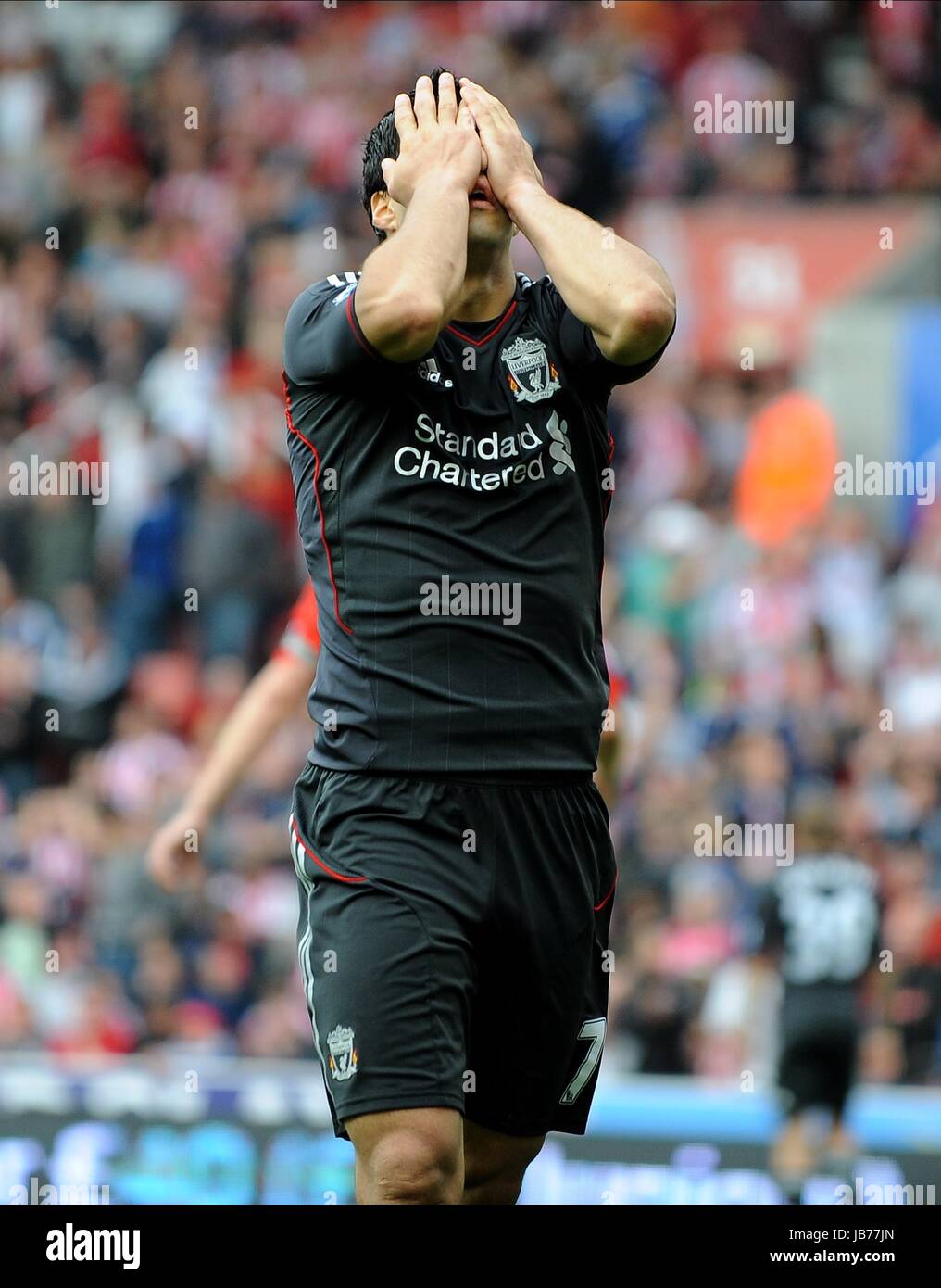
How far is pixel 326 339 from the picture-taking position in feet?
14.0

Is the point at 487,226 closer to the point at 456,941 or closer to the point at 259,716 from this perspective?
the point at 456,941

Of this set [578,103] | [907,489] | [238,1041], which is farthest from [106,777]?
[578,103]

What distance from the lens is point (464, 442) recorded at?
4320 millimetres

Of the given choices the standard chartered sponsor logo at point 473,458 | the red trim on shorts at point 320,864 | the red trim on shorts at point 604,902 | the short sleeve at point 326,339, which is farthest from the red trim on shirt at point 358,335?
the red trim on shorts at point 604,902

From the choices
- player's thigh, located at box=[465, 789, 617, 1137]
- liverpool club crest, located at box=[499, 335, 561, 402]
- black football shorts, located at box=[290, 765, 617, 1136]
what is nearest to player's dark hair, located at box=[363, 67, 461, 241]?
liverpool club crest, located at box=[499, 335, 561, 402]

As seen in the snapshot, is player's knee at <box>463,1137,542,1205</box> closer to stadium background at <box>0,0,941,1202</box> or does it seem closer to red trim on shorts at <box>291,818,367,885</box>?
red trim on shorts at <box>291,818,367,885</box>

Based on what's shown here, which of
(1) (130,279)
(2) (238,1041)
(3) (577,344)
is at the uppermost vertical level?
(1) (130,279)

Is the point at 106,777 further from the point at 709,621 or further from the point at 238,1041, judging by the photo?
the point at 709,621

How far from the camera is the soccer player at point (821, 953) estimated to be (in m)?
9.79

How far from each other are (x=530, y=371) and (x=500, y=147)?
18.5 inches

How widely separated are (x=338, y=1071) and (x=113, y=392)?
9.42 m

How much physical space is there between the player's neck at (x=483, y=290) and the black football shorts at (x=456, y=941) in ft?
3.33

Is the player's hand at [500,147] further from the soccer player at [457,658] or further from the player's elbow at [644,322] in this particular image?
the player's elbow at [644,322]

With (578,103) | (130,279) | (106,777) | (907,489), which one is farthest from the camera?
(578,103)
